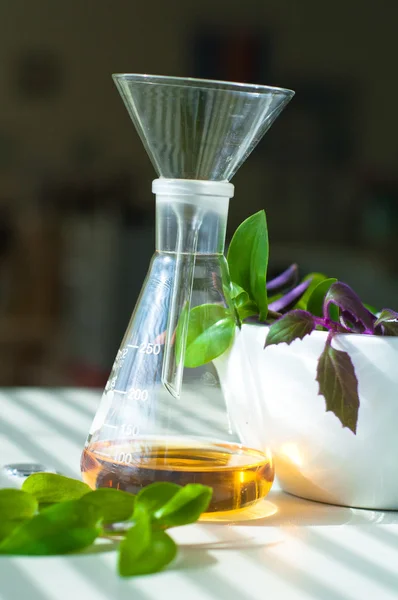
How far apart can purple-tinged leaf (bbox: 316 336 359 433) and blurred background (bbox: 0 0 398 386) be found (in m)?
2.12

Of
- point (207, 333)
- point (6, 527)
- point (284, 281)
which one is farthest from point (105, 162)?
point (6, 527)

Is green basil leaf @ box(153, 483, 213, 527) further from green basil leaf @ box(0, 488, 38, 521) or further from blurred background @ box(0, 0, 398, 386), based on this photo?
blurred background @ box(0, 0, 398, 386)

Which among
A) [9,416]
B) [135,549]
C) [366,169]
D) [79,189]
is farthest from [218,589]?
[366,169]

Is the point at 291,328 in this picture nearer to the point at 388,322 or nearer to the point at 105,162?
the point at 388,322

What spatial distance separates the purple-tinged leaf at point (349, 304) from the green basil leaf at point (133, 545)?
0.58ft

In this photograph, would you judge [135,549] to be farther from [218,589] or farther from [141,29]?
[141,29]

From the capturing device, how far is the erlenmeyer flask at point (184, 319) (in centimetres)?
47

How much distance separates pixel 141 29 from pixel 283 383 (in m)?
2.47

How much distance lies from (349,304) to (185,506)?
0.16 metres

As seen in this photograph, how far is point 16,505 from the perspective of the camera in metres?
0.42

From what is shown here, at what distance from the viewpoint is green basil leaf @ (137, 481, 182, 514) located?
16.6 inches

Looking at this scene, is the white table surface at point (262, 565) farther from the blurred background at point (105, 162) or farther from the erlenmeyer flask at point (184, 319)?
the blurred background at point (105, 162)

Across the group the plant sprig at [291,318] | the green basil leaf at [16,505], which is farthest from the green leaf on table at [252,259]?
the green basil leaf at [16,505]

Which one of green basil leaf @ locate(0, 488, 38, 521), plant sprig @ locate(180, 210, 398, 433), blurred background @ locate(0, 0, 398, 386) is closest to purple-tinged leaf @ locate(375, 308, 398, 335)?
plant sprig @ locate(180, 210, 398, 433)
